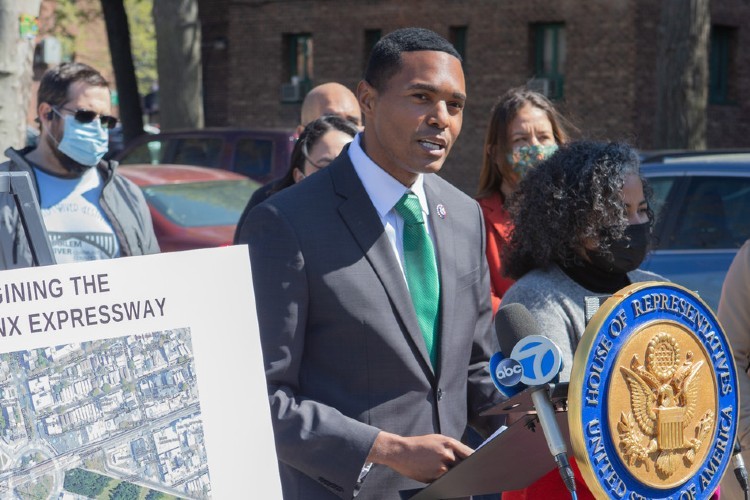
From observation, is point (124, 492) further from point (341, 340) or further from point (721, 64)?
point (721, 64)

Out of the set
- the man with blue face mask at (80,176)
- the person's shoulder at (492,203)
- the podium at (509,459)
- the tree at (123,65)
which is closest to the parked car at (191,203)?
the man with blue face mask at (80,176)

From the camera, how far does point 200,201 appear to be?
10.4m

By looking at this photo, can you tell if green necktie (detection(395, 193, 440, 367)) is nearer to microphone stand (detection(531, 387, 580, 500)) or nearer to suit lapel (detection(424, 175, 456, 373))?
suit lapel (detection(424, 175, 456, 373))

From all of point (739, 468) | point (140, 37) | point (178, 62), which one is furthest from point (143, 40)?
point (739, 468)

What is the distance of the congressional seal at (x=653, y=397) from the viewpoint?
91.4 inches

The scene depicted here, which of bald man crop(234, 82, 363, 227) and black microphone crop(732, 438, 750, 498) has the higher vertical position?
bald man crop(234, 82, 363, 227)

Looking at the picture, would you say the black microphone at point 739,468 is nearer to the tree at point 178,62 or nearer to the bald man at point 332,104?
the bald man at point 332,104

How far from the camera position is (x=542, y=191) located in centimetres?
351

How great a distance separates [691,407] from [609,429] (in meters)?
0.26

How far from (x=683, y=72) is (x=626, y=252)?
13.3m

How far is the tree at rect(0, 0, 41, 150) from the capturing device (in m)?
6.89

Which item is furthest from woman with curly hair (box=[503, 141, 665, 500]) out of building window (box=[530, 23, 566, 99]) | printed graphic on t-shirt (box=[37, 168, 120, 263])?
building window (box=[530, 23, 566, 99])

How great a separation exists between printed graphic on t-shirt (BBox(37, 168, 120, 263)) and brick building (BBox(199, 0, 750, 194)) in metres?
17.5

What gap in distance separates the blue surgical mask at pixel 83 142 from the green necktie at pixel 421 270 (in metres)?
2.34
